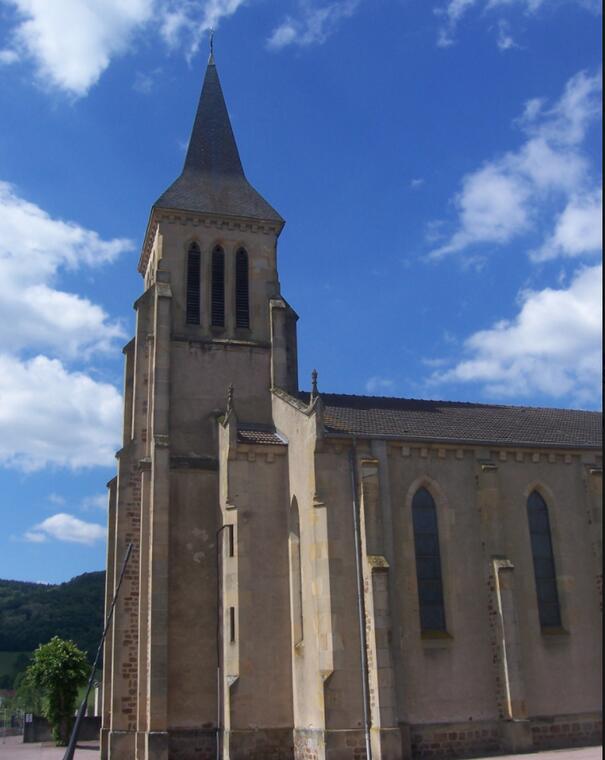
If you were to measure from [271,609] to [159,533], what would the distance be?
4.72 m

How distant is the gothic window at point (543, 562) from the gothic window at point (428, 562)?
3.56 meters

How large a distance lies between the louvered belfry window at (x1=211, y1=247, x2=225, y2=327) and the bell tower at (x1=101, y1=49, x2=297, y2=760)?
0.17ft

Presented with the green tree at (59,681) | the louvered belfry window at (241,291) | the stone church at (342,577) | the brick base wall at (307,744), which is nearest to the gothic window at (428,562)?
the stone church at (342,577)

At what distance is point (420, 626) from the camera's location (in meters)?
24.3

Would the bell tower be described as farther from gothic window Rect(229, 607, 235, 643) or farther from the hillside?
the hillside

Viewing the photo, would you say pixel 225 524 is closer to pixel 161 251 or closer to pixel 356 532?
pixel 356 532

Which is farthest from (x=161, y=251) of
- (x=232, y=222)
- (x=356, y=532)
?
(x=356, y=532)

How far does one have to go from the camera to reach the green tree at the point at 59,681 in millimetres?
39844

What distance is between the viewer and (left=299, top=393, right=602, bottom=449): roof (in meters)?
26.7

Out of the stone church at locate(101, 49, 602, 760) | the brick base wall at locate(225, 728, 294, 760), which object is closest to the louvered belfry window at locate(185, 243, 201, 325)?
the stone church at locate(101, 49, 602, 760)

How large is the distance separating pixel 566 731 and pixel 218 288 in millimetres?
20720

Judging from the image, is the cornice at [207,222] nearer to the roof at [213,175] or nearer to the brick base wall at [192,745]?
the roof at [213,175]

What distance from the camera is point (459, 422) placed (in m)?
29.1

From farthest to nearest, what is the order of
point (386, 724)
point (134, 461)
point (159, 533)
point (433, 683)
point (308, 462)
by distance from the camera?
point (134, 461), point (159, 533), point (308, 462), point (433, 683), point (386, 724)
